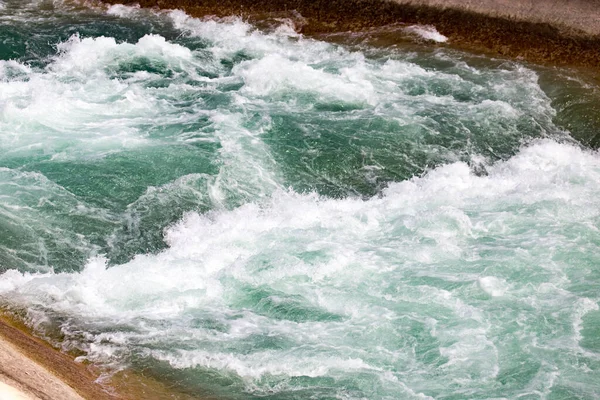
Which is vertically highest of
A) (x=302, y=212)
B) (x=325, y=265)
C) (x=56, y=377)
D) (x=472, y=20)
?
(x=472, y=20)

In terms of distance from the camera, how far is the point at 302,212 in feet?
44.4

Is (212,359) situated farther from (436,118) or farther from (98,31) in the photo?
(98,31)

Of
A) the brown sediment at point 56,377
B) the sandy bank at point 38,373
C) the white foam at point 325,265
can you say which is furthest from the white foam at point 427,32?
the sandy bank at point 38,373

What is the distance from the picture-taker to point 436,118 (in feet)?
52.5

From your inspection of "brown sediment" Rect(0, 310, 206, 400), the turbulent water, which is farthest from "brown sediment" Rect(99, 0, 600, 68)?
"brown sediment" Rect(0, 310, 206, 400)

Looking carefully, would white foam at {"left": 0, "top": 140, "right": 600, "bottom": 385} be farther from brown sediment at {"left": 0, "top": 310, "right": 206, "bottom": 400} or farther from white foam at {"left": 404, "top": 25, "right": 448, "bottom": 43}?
white foam at {"left": 404, "top": 25, "right": 448, "bottom": 43}

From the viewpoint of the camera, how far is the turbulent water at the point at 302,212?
1066cm

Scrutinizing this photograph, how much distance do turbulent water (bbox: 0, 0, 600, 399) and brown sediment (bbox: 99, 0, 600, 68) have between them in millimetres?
625

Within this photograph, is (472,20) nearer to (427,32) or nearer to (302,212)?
(427,32)

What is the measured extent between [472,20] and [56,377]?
14070 millimetres

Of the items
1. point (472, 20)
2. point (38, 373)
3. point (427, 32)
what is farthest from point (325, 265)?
point (472, 20)

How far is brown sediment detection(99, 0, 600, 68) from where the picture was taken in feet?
59.1

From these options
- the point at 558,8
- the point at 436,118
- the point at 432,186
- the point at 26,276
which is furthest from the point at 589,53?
the point at 26,276

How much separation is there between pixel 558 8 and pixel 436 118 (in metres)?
5.33
